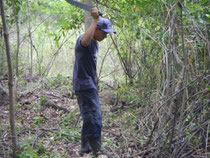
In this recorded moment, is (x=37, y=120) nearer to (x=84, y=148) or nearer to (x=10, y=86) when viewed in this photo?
(x=84, y=148)

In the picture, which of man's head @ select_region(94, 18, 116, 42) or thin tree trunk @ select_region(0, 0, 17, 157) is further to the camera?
man's head @ select_region(94, 18, 116, 42)

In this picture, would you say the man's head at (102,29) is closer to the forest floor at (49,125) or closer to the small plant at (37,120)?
the forest floor at (49,125)

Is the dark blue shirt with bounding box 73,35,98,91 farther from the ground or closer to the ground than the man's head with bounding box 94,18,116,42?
closer to the ground

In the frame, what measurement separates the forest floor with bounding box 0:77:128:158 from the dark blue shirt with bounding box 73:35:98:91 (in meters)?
0.99

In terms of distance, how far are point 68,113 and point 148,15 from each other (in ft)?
8.98

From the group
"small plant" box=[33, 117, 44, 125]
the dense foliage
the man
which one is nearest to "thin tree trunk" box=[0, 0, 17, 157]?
the dense foliage

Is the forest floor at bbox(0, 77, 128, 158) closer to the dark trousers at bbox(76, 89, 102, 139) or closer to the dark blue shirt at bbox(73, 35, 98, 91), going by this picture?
the dark trousers at bbox(76, 89, 102, 139)

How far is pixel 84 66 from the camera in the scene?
146 inches

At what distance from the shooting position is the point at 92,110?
371 cm

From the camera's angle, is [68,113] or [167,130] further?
[68,113]

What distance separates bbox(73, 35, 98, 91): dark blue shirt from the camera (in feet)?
11.9

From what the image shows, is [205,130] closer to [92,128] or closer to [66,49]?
[92,128]

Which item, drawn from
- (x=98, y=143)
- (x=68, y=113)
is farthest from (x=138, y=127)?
(x=68, y=113)

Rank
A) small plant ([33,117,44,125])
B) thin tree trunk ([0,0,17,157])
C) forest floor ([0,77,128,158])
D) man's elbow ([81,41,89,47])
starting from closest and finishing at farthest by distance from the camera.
→ thin tree trunk ([0,0,17,157]), man's elbow ([81,41,89,47]), forest floor ([0,77,128,158]), small plant ([33,117,44,125])
